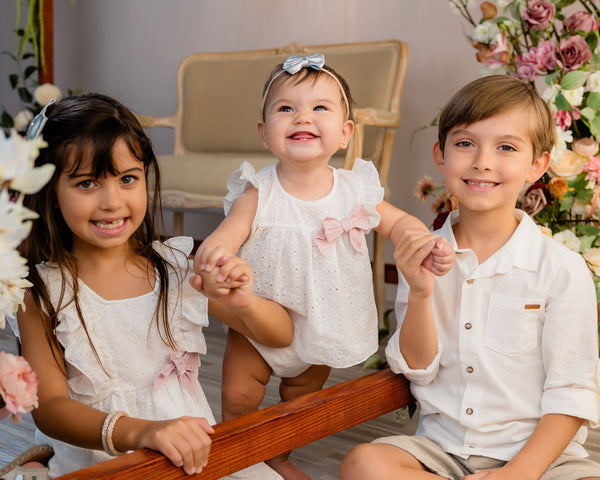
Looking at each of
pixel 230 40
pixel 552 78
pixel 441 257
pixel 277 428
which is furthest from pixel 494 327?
pixel 230 40

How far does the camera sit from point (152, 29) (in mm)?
3654

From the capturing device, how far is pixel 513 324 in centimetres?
108

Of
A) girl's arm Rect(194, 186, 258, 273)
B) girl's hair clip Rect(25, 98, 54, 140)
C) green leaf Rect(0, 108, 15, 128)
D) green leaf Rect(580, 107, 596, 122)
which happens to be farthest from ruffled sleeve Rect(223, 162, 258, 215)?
green leaf Rect(0, 108, 15, 128)

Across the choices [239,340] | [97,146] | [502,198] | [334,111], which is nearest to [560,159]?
[502,198]

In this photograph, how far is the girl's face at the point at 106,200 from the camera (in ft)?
3.34

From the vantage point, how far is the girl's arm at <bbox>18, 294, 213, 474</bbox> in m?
0.82

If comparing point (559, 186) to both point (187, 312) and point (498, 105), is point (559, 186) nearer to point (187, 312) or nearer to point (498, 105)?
point (498, 105)

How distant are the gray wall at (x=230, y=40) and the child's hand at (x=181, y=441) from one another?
2.05 meters

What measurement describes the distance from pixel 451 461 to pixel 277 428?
305 millimetres

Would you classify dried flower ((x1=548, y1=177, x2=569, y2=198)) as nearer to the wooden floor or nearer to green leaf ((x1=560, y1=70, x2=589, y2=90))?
green leaf ((x1=560, y1=70, x2=589, y2=90))

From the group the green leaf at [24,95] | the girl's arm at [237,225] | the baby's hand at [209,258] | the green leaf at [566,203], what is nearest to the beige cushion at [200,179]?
the green leaf at [566,203]

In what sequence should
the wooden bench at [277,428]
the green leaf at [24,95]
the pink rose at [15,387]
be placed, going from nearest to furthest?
the pink rose at [15,387], the wooden bench at [277,428], the green leaf at [24,95]

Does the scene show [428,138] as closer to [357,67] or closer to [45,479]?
[357,67]

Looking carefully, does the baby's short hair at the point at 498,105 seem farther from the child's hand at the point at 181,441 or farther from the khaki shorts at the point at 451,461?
the child's hand at the point at 181,441
